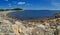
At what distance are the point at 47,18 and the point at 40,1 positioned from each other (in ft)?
1.06

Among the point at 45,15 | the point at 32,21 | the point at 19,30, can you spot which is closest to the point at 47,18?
the point at 45,15

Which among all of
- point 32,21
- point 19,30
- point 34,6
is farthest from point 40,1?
point 19,30

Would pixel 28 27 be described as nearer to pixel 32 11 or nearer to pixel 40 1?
pixel 32 11

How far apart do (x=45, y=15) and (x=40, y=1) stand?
0.26m

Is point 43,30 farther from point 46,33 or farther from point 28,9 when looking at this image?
point 28,9

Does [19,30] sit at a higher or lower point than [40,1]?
lower

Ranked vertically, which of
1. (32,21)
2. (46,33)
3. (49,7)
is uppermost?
(49,7)

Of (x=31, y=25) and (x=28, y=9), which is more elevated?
(x=28, y=9)

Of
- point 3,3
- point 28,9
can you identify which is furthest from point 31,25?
point 3,3

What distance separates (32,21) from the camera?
11.0ft

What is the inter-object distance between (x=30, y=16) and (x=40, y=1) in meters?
0.32

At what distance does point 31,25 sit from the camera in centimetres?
340

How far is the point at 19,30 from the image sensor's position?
3428mm

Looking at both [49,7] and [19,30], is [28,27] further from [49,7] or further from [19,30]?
[49,7]
